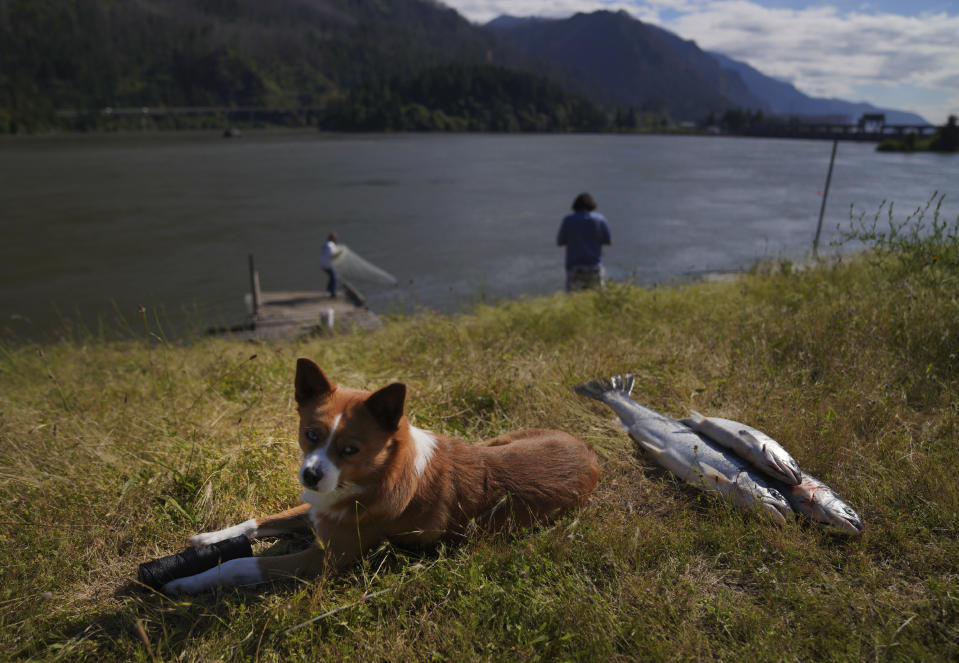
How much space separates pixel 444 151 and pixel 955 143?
74.0m

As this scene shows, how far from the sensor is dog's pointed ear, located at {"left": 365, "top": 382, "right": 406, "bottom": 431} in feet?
9.71

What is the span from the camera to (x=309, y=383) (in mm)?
3129

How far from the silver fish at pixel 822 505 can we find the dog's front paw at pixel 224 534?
351cm

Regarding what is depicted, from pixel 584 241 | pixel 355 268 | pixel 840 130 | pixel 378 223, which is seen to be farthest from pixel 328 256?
pixel 840 130

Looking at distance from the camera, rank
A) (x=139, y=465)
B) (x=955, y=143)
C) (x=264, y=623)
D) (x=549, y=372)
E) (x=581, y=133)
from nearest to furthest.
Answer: (x=264, y=623), (x=139, y=465), (x=549, y=372), (x=955, y=143), (x=581, y=133)

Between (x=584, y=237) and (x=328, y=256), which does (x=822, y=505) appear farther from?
(x=328, y=256)

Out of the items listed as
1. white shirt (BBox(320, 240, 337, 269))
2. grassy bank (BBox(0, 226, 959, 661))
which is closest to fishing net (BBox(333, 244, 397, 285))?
white shirt (BBox(320, 240, 337, 269))

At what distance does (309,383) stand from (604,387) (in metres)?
2.91

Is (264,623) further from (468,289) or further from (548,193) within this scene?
(548,193)

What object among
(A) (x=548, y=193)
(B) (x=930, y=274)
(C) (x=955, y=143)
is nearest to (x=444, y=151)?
(A) (x=548, y=193)

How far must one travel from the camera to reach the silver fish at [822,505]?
3654 millimetres

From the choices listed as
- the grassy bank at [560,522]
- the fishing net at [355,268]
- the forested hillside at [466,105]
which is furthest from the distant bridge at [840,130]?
the grassy bank at [560,522]

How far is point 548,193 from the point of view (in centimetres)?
5494

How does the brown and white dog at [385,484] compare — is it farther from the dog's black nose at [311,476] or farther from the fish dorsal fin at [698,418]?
the fish dorsal fin at [698,418]
